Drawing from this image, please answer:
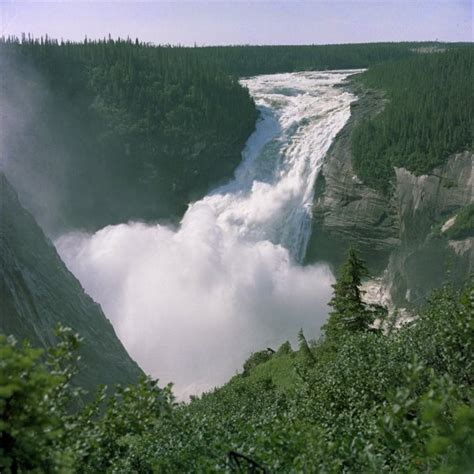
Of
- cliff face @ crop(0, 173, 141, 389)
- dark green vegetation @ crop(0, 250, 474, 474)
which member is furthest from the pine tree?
dark green vegetation @ crop(0, 250, 474, 474)

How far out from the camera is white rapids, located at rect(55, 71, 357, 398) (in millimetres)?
51000

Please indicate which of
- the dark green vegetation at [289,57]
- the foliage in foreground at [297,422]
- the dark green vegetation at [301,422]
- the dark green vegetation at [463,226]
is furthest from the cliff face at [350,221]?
the dark green vegetation at [289,57]

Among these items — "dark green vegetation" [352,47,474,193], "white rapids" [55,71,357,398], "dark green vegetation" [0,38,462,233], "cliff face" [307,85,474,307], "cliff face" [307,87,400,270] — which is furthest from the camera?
"dark green vegetation" [0,38,462,233]

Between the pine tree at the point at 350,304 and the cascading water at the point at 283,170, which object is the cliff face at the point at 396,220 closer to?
the cascading water at the point at 283,170

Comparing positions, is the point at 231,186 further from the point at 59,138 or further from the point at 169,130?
the point at 59,138

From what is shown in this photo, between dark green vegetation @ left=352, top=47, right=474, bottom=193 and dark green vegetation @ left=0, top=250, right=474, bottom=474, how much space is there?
50533 millimetres

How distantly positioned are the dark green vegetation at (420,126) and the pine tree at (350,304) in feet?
118

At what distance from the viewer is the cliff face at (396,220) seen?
2200 inches

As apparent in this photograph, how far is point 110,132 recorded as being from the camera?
7906cm

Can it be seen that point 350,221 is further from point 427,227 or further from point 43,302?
point 43,302

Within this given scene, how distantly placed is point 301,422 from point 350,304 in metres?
18.7

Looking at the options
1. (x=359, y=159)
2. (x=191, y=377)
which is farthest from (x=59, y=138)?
(x=191, y=377)

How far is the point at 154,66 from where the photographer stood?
88.2 metres

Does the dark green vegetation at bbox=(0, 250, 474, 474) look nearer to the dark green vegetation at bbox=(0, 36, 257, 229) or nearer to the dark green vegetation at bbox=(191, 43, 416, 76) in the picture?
the dark green vegetation at bbox=(0, 36, 257, 229)
